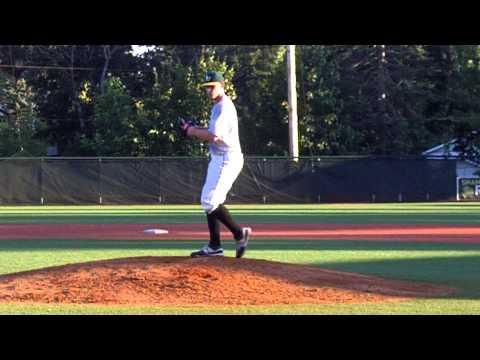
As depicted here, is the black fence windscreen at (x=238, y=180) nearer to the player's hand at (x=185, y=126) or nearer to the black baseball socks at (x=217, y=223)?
the black baseball socks at (x=217, y=223)

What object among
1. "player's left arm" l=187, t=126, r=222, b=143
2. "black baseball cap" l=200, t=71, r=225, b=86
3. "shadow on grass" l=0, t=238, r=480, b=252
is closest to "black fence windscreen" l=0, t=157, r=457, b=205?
"shadow on grass" l=0, t=238, r=480, b=252

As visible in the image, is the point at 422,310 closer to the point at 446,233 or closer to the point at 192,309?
the point at 192,309

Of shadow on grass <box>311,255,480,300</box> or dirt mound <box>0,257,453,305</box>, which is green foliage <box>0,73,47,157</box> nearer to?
shadow on grass <box>311,255,480,300</box>

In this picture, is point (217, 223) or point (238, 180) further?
point (238, 180)

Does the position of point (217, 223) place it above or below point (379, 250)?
above

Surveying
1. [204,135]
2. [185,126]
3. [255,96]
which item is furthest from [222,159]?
[255,96]

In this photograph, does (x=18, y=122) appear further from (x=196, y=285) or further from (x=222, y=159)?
(x=196, y=285)

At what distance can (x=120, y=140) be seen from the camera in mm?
49750

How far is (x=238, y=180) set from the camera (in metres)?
41.3

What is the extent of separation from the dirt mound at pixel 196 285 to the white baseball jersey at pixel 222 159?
0.76 meters

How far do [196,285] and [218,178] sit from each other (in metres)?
1.25

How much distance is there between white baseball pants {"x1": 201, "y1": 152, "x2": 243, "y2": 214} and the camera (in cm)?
1050

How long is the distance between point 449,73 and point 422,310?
173ft

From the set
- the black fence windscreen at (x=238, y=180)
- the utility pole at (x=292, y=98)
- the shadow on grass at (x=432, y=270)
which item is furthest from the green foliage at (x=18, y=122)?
the shadow on grass at (x=432, y=270)
